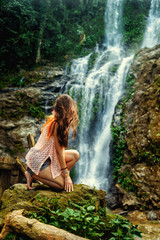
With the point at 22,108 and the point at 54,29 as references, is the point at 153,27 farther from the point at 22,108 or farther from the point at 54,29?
the point at 22,108

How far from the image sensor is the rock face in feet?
17.1

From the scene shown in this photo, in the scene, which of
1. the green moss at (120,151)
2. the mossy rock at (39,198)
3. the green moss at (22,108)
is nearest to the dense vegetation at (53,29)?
the green moss at (22,108)

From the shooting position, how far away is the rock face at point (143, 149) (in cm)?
521

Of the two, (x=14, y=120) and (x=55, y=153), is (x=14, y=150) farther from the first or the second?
(x=55, y=153)

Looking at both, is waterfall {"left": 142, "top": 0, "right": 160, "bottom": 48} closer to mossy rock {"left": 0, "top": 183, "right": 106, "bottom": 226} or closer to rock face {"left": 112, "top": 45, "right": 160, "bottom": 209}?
rock face {"left": 112, "top": 45, "right": 160, "bottom": 209}

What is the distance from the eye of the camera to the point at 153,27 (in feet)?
58.6

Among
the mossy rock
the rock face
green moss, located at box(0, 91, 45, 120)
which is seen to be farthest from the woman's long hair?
green moss, located at box(0, 91, 45, 120)

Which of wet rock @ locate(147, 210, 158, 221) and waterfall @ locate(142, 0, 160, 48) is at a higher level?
waterfall @ locate(142, 0, 160, 48)

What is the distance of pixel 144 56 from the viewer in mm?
10086

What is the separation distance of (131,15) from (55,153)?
73.1 ft

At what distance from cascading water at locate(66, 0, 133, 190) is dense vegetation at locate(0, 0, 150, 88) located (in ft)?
13.7

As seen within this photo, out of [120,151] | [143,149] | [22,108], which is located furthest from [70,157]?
[22,108]

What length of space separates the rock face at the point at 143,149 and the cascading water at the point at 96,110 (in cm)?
171

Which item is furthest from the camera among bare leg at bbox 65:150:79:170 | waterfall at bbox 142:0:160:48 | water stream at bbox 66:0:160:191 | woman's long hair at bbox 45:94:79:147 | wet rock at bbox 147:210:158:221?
waterfall at bbox 142:0:160:48
